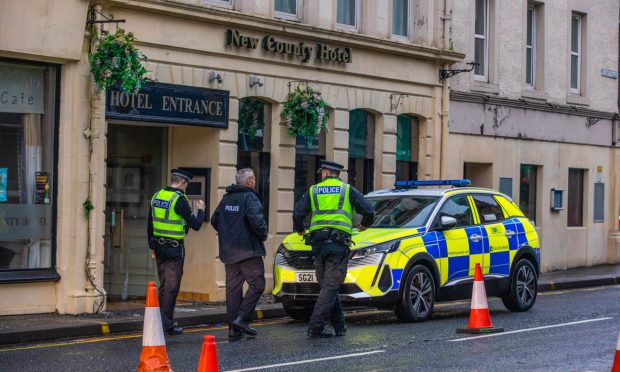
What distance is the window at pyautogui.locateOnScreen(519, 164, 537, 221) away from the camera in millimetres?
27922

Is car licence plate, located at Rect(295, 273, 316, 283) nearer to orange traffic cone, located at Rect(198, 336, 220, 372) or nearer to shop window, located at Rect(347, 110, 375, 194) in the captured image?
orange traffic cone, located at Rect(198, 336, 220, 372)

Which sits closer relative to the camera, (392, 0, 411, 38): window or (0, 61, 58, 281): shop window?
(0, 61, 58, 281): shop window

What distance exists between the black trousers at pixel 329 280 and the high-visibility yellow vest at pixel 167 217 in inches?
63.3

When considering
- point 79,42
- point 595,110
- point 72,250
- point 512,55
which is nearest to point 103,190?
point 72,250

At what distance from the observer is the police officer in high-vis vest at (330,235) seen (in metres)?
14.2

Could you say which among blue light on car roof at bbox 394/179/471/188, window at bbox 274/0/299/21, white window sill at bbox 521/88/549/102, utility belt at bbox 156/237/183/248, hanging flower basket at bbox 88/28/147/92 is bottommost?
utility belt at bbox 156/237/183/248

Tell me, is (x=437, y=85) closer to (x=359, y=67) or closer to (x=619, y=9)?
(x=359, y=67)

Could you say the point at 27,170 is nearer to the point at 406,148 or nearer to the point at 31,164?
the point at 31,164

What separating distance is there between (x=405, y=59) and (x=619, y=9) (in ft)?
30.5

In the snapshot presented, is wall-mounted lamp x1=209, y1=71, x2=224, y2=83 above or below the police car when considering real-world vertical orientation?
above

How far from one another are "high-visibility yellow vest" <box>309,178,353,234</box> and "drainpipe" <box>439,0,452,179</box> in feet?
35.8

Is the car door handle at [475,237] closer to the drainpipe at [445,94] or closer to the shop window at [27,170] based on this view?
the shop window at [27,170]

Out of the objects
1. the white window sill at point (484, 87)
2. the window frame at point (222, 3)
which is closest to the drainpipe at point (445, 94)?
the white window sill at point (484, 87)

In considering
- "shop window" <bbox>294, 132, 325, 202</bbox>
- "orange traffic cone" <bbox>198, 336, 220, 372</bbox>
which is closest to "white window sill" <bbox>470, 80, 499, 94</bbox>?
"shop window" <bbox>294, 132, 325, 202</bbox>
